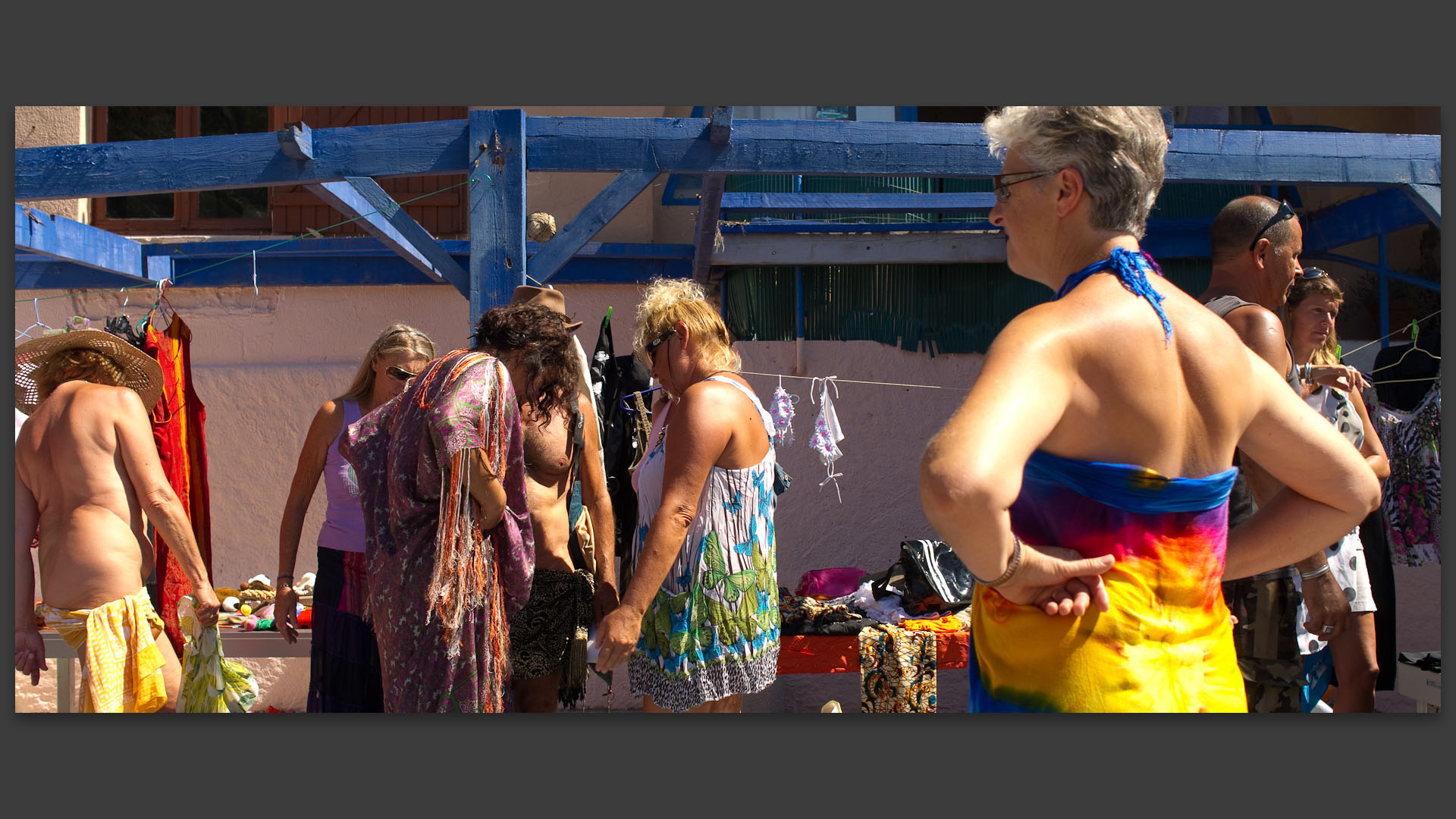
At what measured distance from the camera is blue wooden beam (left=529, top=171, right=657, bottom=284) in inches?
140

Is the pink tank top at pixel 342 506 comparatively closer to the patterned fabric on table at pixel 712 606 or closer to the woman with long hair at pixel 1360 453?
the patterned fabric on table at pixel 712 606

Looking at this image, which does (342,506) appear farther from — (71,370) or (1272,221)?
(1272,221)

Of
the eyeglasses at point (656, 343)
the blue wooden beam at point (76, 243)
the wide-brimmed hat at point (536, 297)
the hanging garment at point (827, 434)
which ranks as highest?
the blue wooden beam at point (76, 243)

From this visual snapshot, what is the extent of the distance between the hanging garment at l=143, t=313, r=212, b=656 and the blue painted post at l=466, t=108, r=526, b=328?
1785mm

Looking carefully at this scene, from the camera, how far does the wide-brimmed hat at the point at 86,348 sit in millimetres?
3648

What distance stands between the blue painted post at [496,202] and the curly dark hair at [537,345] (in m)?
0.36

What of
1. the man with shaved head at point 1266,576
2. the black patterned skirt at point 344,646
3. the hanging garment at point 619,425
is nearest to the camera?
the man with shaved head at point 1266,576

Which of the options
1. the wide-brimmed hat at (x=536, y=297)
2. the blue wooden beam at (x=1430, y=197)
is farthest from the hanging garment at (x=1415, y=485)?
the wide-brimmed hat at (x=536, y=297)

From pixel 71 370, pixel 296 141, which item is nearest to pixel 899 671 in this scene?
pixel 296 141

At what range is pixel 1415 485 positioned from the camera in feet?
14.9

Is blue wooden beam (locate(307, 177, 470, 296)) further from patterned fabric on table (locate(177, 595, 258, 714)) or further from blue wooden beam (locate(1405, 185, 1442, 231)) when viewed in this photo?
blue wooden beam (locate(1405, 185, 1442, 231))

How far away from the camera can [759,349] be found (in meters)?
5.67

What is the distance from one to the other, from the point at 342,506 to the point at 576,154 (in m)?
1.46

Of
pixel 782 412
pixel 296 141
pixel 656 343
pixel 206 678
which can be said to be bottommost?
pixel 206 678
